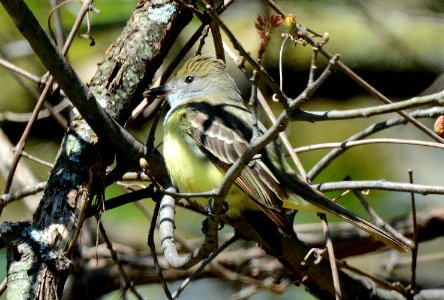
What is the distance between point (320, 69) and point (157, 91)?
239cm

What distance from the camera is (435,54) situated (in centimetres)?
617

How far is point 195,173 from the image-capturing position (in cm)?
387

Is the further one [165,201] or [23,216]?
[23,216]

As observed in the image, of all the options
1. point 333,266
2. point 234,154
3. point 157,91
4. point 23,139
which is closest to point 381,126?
point 333,266

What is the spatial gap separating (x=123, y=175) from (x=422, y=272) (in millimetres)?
2885

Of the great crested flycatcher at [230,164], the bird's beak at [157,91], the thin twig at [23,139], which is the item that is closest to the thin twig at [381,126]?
the great crested flycatcher at [230,164]

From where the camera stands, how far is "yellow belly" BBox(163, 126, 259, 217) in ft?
12.4

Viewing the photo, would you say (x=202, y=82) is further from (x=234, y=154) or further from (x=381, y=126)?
(x=381, y=126)

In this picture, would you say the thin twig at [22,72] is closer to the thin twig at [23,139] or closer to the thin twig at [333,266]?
the thin twig at [23,139]

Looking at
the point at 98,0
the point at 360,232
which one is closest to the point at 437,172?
the point at 360,232

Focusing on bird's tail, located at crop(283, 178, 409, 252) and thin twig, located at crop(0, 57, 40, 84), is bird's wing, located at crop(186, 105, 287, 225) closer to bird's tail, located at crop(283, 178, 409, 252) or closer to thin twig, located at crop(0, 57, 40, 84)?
bird's tail, located at crop(283, 178, 409, 252)

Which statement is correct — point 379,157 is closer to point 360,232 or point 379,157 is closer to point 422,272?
point 422,272

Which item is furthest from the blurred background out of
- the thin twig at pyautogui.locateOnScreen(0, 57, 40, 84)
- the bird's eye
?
the thin twig at pyautogui.locateOnScreen(0, 57, 40, 84)

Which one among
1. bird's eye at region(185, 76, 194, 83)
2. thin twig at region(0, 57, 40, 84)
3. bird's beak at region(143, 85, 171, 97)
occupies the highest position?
bird's eye at region(185, 76, 194, 83)
